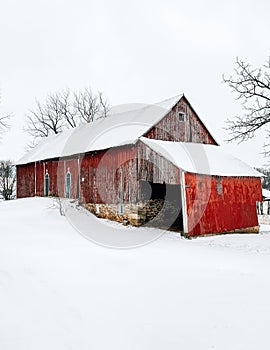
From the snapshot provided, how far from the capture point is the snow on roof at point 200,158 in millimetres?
14703

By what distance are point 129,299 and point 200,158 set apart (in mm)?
11389

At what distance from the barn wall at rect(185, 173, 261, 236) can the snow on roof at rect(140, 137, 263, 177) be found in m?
0.37

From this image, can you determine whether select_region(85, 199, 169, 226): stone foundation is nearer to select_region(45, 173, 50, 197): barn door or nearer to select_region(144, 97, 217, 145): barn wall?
select_region(144, 97, 217, 145): barn wall

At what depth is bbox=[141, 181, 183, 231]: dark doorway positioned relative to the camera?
53.5 feet

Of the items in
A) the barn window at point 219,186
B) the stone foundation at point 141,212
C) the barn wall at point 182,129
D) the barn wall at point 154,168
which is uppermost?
the barn wall at point 182,129

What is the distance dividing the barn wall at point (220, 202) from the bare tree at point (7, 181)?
3090 centimetres

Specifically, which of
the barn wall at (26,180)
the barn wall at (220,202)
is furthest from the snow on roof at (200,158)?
the barn wall at (26,180)

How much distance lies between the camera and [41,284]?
6430mm

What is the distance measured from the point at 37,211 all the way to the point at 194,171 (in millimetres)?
9229

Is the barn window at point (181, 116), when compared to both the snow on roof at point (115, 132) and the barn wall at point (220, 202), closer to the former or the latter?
the snow on roof at point (115, 132)

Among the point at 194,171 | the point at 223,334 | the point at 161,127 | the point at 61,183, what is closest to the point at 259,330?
the point at 223,334

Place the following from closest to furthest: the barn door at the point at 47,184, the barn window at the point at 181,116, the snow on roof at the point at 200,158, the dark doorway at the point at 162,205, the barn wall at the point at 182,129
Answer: the snow on roof at the point at 200,158
the dark doorway at the point at 162,205
the barn wall at the point at 182,129
the barn window at the point at 181,116
the barn door at the point at 47,184

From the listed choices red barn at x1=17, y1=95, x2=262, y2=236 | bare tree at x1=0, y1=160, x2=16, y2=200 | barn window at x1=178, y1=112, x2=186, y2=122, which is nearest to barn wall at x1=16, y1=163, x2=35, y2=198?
red barn at x1=17, y1=95, x2=262, y2=236

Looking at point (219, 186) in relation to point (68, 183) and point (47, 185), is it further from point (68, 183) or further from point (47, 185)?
point (47, 185)
